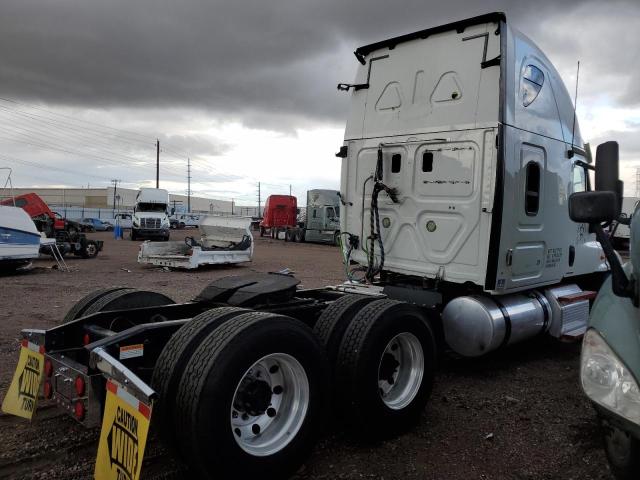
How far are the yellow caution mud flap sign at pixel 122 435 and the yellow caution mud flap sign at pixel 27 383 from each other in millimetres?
909

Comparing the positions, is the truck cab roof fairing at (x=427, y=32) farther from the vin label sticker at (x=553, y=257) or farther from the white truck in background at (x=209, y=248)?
the white truck in background at (x=209, y=248)

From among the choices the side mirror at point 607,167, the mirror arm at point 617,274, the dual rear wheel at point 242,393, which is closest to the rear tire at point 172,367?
the dual rear wheel at point 242,393

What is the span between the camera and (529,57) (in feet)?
17.1

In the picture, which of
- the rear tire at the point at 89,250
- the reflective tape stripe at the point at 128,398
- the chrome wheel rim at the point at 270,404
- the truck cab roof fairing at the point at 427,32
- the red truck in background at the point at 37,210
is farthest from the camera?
the rear tire at the point at 89,250

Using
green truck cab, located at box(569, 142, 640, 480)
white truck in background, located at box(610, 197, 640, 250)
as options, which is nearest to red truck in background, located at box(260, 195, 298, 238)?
white truck in background, located at box(610, 197, 640, 250)

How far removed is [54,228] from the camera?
17141 millimetres

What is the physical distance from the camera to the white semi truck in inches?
108

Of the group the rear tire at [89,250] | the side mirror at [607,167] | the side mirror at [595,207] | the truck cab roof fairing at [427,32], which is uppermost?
the truck cab roof fairing at [427,32]

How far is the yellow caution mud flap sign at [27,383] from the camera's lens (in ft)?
10.8

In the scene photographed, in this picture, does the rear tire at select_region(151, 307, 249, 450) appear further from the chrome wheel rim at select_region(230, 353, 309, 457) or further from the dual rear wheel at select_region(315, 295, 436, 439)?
the dual rear wheel at select_region(315, 295, 436, 439)

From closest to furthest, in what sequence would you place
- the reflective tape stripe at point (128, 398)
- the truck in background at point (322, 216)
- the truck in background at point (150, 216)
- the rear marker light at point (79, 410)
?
the reflective tape stripe at point (128, 398)
the rear marker light at point (79, 410)
the truck in background at point (150, 216)
the truck in background at point (322, 216)

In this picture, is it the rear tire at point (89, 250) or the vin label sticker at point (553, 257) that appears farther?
the rear tire at point (89, 250)

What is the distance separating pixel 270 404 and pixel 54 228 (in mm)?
16637

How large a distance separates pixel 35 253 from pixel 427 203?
432 inches
